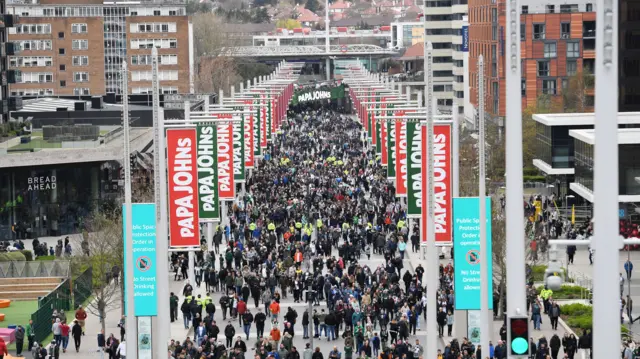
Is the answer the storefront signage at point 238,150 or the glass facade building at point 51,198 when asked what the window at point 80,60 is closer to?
the glass facade building at point 51,198

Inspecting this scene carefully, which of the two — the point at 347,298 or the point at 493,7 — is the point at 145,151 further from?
the point at 493,7

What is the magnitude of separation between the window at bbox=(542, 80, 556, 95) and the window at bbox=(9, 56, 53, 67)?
52950 millimetres

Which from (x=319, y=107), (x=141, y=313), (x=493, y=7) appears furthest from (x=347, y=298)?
(x=319, y=107)

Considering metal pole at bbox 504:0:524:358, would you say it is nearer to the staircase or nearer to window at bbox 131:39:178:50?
the staircase

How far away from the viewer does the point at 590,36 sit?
365 ft

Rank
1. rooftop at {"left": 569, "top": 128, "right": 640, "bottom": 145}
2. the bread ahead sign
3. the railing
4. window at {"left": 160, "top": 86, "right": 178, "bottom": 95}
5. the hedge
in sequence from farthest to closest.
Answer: the bread ahead sign, window at {"left": 160, "top": 86, "right": 178, "bottom": 95}, rooftop at {"left": 569, "top": 128, "right": 640, "bottom": 145}, the hedge, the railing

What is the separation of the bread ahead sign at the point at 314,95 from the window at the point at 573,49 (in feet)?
221

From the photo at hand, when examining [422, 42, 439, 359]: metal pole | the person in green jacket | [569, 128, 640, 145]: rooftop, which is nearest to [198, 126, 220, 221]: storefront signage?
the person in green jacket

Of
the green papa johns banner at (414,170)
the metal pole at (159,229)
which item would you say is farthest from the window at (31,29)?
the metal pole at (159,229)

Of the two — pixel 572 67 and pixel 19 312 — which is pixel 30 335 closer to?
pixel 19 312

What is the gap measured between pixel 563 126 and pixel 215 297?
36.1 m

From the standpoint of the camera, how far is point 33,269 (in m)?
52.9

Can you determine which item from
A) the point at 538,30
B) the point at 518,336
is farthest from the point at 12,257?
the point at 538,30

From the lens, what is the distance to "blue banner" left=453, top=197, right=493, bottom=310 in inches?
1262
